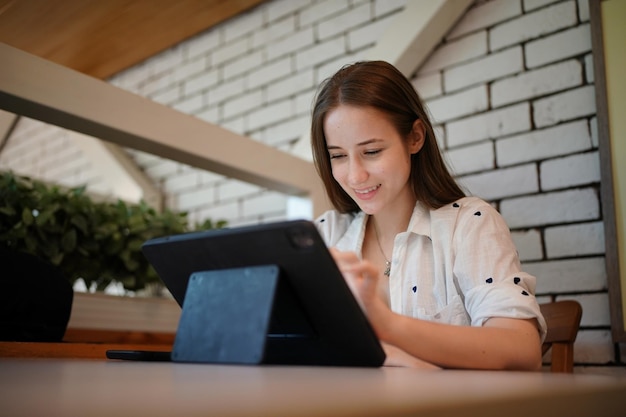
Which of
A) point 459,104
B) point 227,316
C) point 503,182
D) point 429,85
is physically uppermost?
point 429,85

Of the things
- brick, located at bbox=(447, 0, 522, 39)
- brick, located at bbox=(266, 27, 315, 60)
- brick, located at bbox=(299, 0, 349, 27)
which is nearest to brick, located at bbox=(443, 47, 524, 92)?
brick, located at bbox=(447, 0, 522, 39)

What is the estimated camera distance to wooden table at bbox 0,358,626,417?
13.4 inches

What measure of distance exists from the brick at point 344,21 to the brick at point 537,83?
77 centimetres

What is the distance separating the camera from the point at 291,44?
3061 millimetres

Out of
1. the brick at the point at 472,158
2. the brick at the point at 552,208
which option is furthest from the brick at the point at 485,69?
the brick at the point at 552,208

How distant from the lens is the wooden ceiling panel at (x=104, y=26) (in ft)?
6.68

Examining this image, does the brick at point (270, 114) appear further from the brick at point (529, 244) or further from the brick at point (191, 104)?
the brick at point (529, 244)

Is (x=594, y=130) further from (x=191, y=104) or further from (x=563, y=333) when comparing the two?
(x=191, y=104)

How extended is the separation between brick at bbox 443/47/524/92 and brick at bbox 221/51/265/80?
1119mm

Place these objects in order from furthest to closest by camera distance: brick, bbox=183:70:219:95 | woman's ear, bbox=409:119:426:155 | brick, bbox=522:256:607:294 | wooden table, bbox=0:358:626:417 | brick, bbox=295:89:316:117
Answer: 1. brick, bbox=183:70:219:95
2. brick, bbox=295:89:316:117
3. brick, bbox=522:256:607:294
4. woman's ear, bbox=409:119:426:155
5. wooden table, bbox=0:358:626:417

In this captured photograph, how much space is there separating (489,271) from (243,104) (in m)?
2.18

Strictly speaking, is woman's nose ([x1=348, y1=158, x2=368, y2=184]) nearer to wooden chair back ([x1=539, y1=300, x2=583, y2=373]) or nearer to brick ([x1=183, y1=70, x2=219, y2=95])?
wooden chair back ([x1=539, y1=300, x2=583, y2=373])

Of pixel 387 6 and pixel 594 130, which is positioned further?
pixel 387 6

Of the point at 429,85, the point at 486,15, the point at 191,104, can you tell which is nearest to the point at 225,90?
the point at 191,104
